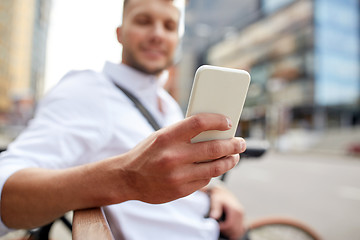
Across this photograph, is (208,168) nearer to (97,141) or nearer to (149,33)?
(97,141)

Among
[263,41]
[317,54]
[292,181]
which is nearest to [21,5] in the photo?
[263,41]

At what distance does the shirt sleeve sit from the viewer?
23.9 inches

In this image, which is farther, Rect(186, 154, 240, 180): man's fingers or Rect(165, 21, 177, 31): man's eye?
Rect(165, 21, 177, 31): man's eye

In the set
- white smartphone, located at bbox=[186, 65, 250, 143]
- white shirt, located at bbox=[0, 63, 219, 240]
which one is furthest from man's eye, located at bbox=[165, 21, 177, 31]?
white smartphone, located at bbox=[186, 65, 250, 143]

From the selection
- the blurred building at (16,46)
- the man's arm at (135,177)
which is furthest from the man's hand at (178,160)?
the blurred building at (16,46)

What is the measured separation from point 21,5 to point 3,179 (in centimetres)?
6535

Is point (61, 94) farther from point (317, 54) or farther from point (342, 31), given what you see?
point (342, 31)

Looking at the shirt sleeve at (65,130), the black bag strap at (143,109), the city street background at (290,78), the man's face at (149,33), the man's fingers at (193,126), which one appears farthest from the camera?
the city street background at (290,78)

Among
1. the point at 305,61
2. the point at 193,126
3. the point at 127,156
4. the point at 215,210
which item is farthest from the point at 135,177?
the point at 305,61

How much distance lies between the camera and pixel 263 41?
90.5ft

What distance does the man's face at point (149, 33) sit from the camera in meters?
0.90

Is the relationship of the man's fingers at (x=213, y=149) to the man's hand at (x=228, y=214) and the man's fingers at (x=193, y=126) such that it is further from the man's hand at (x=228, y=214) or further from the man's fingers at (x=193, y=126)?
the man's hand at (x=228, y=214)

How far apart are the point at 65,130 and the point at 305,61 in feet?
89.7

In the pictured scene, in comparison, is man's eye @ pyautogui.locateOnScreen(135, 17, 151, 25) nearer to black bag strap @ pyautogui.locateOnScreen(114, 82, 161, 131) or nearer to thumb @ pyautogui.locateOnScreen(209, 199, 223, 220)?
black bag strap @ pyautogui.locateOnScreen(114, 82, 161, 131)
